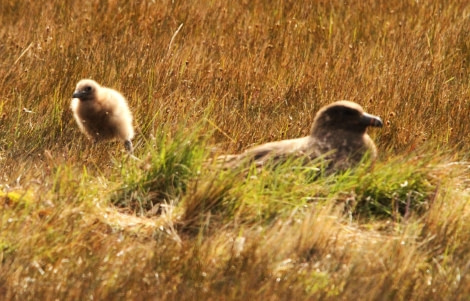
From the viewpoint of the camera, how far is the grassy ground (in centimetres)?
532

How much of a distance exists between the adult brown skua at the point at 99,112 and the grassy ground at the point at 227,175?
Result: 0.39 feet

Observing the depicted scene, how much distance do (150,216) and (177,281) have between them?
97cm

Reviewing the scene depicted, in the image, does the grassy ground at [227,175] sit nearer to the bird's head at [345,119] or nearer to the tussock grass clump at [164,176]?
the tussock grass clump at [164,176]

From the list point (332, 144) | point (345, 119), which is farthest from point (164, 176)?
point (345, 119)

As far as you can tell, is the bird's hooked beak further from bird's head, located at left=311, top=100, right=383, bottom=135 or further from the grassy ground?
the grassy ground

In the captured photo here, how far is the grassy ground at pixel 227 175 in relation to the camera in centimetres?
532

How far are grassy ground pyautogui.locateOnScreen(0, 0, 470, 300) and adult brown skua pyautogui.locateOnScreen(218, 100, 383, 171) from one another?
0.39 feet

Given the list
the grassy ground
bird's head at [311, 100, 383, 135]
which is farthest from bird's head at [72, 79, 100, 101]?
bird's head at [311, 100, 383, 135]

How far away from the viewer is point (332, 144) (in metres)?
6.47

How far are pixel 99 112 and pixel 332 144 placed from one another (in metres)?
2.07

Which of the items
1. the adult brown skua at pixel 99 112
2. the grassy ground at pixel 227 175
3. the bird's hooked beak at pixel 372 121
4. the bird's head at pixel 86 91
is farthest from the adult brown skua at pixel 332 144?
the bird's head at pixel 86 91

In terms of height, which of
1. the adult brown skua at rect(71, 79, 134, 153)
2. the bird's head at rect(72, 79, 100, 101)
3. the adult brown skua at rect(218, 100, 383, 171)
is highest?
the adult brown skua at rect(218, 100, 383, 171)

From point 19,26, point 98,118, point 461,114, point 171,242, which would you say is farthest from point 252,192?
point 19,26

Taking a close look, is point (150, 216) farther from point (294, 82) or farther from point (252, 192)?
point (294, 82)
